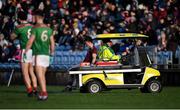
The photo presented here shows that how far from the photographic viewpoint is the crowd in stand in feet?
97.1

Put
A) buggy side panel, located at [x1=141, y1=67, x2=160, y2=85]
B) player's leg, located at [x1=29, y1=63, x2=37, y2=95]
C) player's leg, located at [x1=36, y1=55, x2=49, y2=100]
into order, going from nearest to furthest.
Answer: player's leg, located at [x1=36, y1=55, x2=49, y2=100] < player's leg, located at [x1=29, y1=63, x2=37, y2=95] < buggy side panel, located at [x1=141, y1=67, x2=160, y2=85]

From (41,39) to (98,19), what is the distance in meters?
12.4

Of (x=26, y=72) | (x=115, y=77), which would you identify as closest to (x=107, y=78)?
(x=115, y=77)

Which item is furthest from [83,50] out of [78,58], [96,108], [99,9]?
[96,108]

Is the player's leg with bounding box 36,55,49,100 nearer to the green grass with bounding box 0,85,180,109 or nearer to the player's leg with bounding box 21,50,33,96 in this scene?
the green grass with bounding box 0,85,180,109

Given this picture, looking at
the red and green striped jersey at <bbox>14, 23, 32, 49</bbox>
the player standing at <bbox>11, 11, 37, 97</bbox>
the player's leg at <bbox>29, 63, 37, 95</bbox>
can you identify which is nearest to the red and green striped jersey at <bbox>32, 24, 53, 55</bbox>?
the player standing at <bbox>11, 11, 37, 97</bbox>

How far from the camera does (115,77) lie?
23547 millimetres

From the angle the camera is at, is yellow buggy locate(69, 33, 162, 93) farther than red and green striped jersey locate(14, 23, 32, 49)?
Yes

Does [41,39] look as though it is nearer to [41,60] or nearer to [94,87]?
[41,60]

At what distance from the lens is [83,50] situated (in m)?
29.6

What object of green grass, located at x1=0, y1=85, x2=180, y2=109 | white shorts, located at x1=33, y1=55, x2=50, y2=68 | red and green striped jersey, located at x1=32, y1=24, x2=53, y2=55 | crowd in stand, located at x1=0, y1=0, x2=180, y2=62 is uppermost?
crowd in stand, located at x1=0, y1=0, x2=180, y2=62

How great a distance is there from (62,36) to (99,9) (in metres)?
1.90

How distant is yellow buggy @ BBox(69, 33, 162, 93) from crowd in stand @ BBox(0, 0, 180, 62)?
5.01 m

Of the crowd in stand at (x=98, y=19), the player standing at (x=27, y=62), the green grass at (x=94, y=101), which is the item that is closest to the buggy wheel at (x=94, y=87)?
the green grass at (x=94, y=101)
